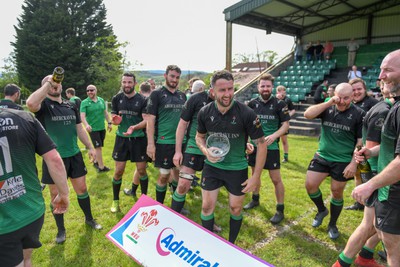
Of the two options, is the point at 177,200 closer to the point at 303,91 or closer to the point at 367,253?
the point at 367,253

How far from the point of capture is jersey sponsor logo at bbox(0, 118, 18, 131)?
2044 mm

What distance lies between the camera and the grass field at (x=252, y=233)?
11.9ft

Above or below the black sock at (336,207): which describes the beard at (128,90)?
above

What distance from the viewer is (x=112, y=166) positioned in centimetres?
805

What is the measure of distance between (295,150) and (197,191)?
214 inches

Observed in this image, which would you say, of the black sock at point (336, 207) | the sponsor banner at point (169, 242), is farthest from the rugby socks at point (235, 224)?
the black sock at point (336, 207)

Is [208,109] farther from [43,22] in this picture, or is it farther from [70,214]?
[43,22]

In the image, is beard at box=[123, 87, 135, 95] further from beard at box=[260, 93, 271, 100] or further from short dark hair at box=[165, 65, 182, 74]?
beard at box=[260, 93, 271, 100]

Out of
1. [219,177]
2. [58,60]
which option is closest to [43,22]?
[58,60]

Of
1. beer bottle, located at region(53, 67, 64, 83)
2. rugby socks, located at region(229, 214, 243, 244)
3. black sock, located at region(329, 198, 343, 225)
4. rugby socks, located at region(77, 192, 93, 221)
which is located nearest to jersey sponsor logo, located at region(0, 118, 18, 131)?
beer bottle, located at region(53, 67, 64, 83)

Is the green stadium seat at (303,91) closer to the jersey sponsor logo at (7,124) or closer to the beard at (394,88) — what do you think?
the beard at (394,88)

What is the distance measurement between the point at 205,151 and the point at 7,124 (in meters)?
2.03

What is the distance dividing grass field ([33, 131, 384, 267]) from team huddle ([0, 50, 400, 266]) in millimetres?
193

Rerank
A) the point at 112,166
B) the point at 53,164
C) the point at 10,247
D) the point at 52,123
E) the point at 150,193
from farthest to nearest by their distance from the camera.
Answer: the point at 112,166, the point at 150,193, the point at 52,123, the point at 53,164, the point at 10,247
